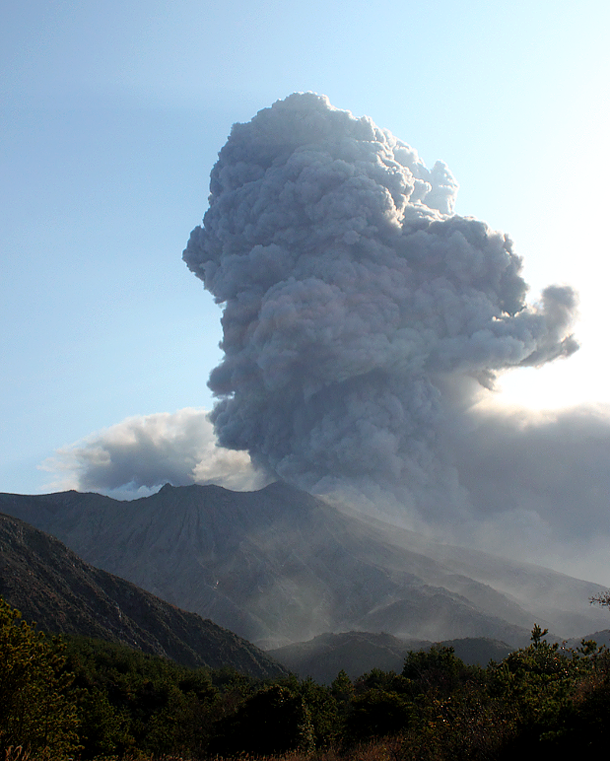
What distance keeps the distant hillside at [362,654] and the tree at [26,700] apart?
41.6 m

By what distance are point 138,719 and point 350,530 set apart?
70.9 m

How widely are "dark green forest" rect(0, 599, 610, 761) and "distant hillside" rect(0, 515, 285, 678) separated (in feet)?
26.3

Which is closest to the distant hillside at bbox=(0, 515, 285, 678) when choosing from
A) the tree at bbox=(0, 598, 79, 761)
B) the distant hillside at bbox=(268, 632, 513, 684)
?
the distant hillside at bbox=(268, 632, 513, 684)

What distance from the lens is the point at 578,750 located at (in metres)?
10.1

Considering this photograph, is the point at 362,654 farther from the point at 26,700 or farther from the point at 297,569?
the point at 26,700

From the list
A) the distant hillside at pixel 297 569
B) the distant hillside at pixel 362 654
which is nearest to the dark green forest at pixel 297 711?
the distant hillside at pixel 362 654

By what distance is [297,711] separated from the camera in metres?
19.4

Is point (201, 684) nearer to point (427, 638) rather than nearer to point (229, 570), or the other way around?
point (427, 638)

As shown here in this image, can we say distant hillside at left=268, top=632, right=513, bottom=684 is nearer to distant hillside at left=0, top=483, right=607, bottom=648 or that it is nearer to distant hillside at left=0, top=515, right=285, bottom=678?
distant hillside at left=0, top=515, right=285, bottom=678

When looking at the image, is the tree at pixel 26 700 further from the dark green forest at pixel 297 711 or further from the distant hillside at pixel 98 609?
the distant hillside at pixel 98 609

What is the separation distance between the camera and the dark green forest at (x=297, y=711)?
11.2 metres

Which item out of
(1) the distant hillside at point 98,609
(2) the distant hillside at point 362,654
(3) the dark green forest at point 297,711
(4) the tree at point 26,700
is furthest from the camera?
(2) the distant hillside at point 362,654

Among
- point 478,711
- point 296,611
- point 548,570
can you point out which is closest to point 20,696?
point 478,711

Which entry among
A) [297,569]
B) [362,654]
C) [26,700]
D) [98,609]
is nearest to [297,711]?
[26,700]
